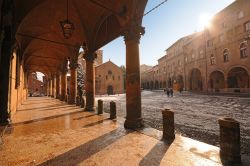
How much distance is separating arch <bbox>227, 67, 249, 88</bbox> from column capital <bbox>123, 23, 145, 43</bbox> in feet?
81.7

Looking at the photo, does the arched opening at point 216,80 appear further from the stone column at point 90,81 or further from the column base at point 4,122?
the column base at point 4,122

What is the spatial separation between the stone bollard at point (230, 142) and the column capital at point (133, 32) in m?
3.88

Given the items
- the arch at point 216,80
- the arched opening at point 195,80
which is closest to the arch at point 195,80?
the arched opening at point 195,80

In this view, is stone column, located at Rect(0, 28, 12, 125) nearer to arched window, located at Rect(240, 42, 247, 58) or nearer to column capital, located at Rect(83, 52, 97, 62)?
column capital, located at Rect(83, 52, 97, 62)

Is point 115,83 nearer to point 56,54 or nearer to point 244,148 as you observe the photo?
point 56,54

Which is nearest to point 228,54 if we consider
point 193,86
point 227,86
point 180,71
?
point 227,86

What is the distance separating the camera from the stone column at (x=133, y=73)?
587 centimetres

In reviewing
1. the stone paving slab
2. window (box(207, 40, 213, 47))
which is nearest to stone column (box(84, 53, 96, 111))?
the stone paving slab

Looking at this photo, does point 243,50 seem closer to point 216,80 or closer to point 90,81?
point 216,80

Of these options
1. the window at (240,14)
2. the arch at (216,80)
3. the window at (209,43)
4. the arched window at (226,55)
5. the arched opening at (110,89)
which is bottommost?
the arched opening at (110,89)

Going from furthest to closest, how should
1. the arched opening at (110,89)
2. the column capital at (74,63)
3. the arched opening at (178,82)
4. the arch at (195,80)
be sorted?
Answer: the arched opening at (110,89) < the arched opening at (178,82) < the arch at (195,80) < the column capital at (74,63)

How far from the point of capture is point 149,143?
4.13 meters

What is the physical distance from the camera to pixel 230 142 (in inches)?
125

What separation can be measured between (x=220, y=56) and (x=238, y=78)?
445cm
